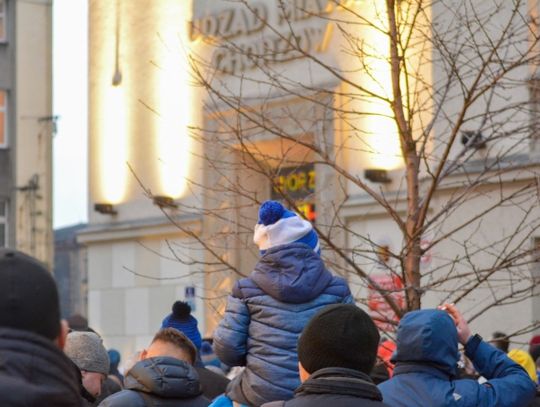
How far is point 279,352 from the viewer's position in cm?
649

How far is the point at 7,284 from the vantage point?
3.14 meters

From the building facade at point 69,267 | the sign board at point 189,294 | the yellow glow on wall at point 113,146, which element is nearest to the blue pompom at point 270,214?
the sign board at point 189,294

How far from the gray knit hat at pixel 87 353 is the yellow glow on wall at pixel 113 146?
18109mm

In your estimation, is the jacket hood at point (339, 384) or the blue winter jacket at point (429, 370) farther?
the blue winter jacket at point (429, 370)

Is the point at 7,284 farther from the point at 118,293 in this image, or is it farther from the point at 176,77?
the point at 118,293

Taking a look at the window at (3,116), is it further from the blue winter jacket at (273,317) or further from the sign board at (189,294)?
the blue winter jacket at (273,317)

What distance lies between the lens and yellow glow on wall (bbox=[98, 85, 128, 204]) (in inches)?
988

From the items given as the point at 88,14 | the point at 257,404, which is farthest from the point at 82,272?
the point at 257,404

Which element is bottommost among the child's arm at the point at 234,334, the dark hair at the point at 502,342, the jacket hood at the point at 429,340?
the dark hair at the point at 502,342

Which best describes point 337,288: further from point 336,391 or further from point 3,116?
point 3,116

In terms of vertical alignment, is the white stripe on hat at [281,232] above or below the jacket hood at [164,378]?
above

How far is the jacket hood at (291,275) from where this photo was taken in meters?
6.47

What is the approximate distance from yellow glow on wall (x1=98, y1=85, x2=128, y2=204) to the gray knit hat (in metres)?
18.1

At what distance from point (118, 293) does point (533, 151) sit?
30.9 ft
